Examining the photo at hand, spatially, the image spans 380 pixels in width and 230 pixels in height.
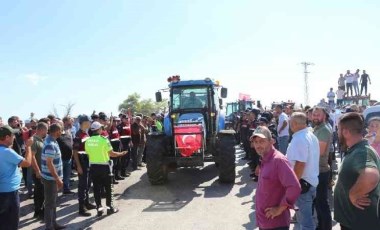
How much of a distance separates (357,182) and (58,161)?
15.5ft

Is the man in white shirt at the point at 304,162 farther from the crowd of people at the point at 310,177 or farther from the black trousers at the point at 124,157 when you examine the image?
the black trousers at the point at 124,157

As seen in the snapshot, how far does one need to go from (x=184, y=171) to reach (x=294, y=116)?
6.80 m

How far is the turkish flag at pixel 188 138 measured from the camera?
28.7 feet

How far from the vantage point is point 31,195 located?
8.35 meters

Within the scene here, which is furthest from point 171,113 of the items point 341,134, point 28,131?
point 341,134

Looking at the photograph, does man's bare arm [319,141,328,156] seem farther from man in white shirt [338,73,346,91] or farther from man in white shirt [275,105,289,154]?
man in white shirt [338,73,346,91]

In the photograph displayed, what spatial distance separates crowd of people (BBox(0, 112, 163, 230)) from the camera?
462cm

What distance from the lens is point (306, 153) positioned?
13.9ft

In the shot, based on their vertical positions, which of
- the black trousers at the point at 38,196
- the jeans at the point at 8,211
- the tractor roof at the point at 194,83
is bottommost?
the black trousers at the point at 38,196

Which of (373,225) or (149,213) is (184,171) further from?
(373,225)

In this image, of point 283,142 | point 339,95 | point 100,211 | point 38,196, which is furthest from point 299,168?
point 339,95

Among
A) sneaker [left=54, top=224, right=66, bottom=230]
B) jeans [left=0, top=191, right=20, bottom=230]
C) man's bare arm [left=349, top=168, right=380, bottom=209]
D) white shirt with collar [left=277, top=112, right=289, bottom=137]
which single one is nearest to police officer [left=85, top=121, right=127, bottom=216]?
sneaker [left=54, top=224, right=66, bottom=230]

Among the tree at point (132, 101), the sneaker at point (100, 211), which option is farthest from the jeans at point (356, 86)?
the tree at point (132, 101)

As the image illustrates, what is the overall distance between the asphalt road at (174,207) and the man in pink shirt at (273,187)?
2.65m
